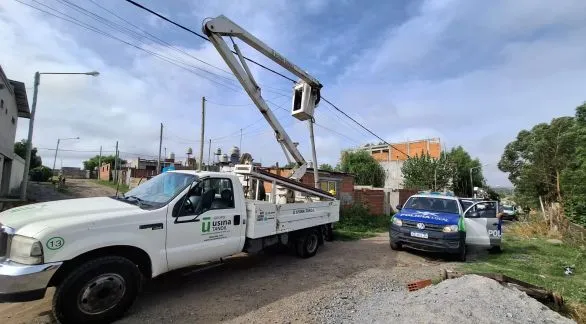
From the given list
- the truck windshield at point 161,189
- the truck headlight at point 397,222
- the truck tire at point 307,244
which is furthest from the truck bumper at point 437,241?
the truck windshield at point 161,189

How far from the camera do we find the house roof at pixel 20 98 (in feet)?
70.7

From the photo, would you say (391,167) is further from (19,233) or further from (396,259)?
(19,233)

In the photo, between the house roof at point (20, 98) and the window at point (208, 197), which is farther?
the house roof at point (20, 98)

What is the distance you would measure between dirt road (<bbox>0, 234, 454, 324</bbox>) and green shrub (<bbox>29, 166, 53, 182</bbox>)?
44.3m

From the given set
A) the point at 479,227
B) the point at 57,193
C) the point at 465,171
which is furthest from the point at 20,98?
the point at 465,171

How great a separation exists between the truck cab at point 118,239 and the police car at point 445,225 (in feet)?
14.4

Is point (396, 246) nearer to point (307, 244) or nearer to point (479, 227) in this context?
point (479, 227)

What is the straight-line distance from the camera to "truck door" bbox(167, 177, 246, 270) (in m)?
→ 5.19

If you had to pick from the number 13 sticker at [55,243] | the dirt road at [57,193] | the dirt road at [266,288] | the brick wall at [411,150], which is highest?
the brick wall at [411,150]

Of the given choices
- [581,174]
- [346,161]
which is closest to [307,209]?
[581,174]

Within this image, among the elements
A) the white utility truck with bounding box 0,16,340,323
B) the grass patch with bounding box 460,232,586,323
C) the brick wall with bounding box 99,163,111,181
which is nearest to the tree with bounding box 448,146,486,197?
the grass patch with bounding box 460,232,586,323

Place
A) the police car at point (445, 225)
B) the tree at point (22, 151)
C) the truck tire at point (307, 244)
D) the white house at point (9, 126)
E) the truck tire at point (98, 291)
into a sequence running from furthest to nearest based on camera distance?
the tree at point (22, 151) < the white house at point (9, 126) < the police car at point (445, 225) < the truck tire at point (307, 244) < the truck tire at point (98, 291)

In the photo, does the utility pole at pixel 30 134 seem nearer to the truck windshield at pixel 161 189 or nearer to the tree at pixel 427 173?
the truck windshield at pixel 161 189

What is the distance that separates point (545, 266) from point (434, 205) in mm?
2883
